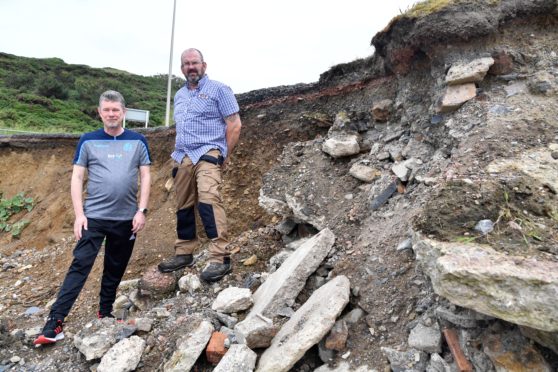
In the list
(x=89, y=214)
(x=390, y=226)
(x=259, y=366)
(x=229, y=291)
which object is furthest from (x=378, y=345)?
(x=89, y=214)

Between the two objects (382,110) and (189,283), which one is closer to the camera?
(189,283)

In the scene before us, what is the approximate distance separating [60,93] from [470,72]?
1225 inches

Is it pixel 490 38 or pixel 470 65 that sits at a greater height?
pixel 490 38

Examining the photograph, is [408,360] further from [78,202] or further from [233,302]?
[78,202]

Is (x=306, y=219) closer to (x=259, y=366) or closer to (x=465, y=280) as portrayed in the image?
(x=259, y=366)

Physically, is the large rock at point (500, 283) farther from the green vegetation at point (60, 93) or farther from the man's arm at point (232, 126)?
the green vegetation at point (60, 93)

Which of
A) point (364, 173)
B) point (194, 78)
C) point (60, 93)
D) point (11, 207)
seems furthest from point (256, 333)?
point (60, 93)

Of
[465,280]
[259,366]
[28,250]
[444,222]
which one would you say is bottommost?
[28,250]

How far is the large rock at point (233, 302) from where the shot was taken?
2961 mm

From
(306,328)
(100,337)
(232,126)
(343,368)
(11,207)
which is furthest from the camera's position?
(11,207)

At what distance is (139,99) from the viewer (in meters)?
32.8

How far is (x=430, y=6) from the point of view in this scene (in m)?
4.10

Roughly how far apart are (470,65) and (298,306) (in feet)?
9.21

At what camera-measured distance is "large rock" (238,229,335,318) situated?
2.83 metres
